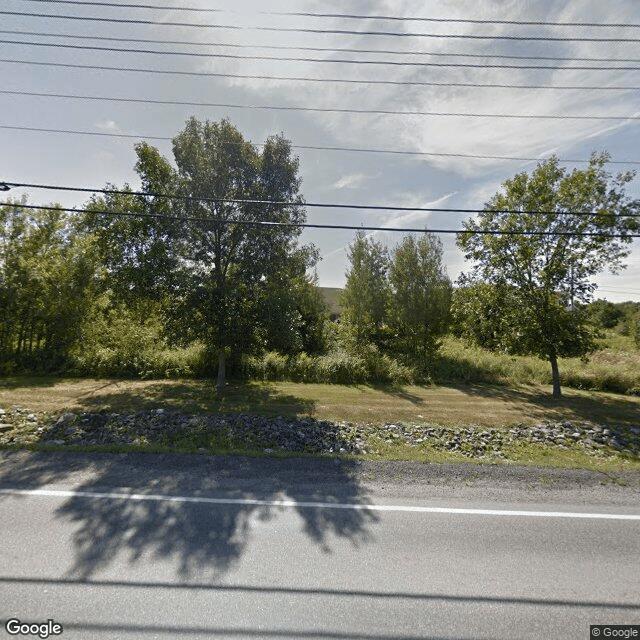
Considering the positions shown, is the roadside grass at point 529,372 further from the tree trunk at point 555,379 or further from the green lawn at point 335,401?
the tree trunk at point 555,379

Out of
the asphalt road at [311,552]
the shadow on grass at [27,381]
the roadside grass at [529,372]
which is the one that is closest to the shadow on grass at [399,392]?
the roadside grass at [529,372]

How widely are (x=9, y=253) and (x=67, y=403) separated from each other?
8.90 m

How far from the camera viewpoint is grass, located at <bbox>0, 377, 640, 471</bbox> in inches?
284

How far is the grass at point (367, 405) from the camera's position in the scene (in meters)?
7.20

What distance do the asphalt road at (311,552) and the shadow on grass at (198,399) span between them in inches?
149

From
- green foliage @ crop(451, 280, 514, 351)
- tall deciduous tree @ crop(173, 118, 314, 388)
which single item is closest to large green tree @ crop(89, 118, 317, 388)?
tall deciduous tree @ crop(173, 118, 314, 388)

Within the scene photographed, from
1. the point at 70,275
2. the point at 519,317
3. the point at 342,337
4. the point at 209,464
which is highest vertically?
the point at 70,275

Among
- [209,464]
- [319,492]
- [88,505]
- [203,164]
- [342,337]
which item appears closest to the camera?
[88,505]

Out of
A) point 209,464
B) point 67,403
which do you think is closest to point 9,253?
point 67,403

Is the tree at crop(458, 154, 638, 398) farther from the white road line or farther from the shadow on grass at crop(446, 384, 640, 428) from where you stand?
the white road line

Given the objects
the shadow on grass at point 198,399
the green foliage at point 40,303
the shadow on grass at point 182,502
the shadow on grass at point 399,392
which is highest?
the green foliage at point 40,303

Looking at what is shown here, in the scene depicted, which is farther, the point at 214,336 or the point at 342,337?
the point at 342,337

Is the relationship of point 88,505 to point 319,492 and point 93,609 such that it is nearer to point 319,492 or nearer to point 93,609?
point 93,609

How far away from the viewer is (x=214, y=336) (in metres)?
11.1
